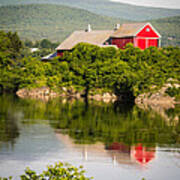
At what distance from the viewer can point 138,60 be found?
56094 millimetres

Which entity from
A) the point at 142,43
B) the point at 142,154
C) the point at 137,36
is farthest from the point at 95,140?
the point at 142,43

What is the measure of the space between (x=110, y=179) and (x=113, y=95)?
116 feet

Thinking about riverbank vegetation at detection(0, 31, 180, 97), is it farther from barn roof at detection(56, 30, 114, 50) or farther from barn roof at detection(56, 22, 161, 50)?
barn roof at detection(56, 30, 114, 50)

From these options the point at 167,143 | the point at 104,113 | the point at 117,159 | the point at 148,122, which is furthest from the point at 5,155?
the point at 104,113

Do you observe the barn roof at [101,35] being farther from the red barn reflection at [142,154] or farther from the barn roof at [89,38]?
the red barn reflection at [142,154]

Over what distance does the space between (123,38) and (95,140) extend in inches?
1378

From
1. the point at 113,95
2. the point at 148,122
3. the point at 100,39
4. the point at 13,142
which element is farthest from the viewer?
the point at 100,39

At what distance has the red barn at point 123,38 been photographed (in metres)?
60.2

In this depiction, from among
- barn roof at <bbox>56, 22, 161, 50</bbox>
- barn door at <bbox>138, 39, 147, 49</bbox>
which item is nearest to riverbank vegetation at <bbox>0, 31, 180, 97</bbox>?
barn door at <bbox>138, 39, 147, 49</bbox>

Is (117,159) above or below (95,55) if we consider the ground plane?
below

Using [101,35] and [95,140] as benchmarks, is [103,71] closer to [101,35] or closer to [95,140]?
[101,35]

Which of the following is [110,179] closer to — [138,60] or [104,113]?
[104,113]

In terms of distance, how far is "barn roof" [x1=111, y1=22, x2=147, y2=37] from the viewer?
60.0m

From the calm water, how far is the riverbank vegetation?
9.46 m
